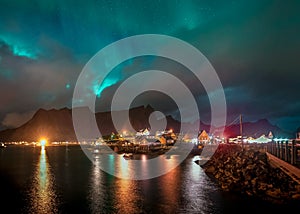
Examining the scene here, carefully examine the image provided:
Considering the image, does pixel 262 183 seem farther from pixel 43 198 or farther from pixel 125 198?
pixel 43 198

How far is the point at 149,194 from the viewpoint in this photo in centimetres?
2966

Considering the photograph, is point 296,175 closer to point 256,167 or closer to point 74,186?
point 256,167

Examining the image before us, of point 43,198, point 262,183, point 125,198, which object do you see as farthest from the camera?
point 43,198

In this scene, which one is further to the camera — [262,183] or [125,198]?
[125,198]

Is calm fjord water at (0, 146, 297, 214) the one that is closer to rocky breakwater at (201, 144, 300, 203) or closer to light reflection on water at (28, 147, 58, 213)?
light reflection on water at (28, 147, 58, 213)

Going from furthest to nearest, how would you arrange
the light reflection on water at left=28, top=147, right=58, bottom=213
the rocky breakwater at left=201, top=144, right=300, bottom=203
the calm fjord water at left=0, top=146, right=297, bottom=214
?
the light reflection on water at left=28, top=147, right=58, bottom=213 → the calm fjord water at left=0, top=146, right=297, bottom=214 → the rocky breakwater at left=201, top=144, right=300, bottom=203

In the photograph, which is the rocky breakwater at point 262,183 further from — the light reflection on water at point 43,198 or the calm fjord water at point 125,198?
the light reflection on water at point 43,198

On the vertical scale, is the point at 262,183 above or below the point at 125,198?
above

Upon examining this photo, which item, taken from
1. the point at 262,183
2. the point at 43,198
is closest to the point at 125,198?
the point at 43,198

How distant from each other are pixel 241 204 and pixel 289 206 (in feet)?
13.7

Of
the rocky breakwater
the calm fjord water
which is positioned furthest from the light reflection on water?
the rocky breakwater

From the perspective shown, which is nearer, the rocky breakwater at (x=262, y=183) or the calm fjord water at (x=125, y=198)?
the rocky breakwater at (x=262, y=183)

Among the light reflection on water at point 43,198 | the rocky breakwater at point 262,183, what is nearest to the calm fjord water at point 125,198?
the light reflection on water at point 43,198

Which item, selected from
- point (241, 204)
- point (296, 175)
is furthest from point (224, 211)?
point (296, 175)
